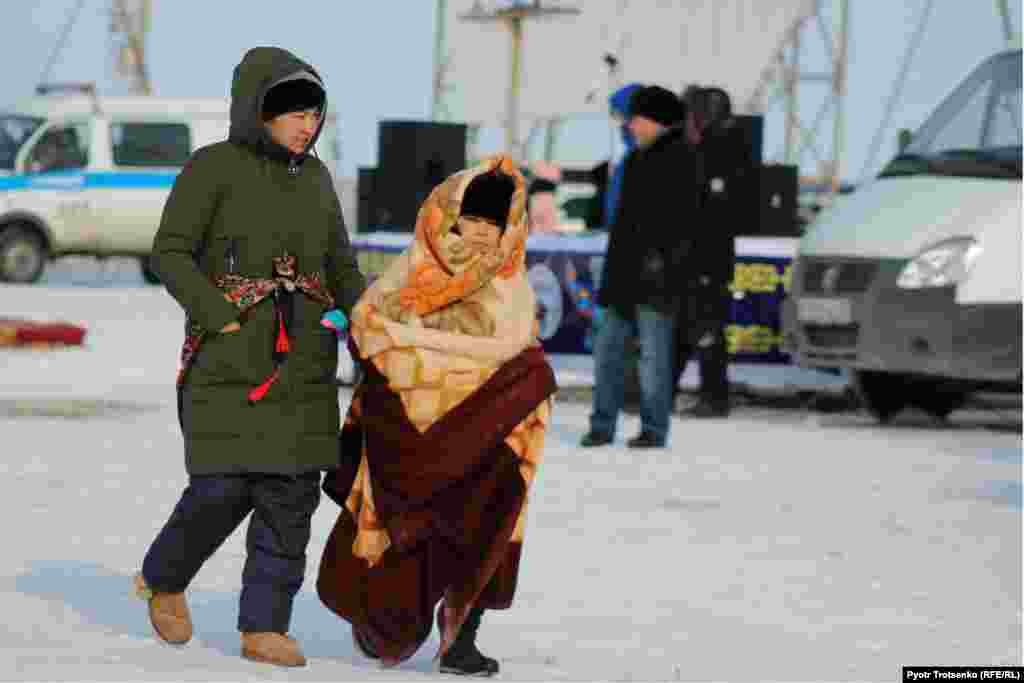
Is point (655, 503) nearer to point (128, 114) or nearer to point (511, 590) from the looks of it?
point (511, 590)

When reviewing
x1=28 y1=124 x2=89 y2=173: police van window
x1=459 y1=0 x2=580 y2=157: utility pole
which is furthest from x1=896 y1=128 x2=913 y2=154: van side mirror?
x1=459 y1=0 x2=580 y2=157: utility pole

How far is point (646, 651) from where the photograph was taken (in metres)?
6.38

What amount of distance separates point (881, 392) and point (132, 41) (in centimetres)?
4851

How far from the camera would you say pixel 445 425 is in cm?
570

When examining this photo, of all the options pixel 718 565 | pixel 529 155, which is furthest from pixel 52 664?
pixel 529 155

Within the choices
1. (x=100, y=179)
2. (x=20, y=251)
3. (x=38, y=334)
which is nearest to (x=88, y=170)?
(x=100, y=179)

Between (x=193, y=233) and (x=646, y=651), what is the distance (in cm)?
154

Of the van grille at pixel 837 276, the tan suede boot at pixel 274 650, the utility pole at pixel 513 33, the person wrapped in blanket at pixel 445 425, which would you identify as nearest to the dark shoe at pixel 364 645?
the person wrapped in blanket at pixel 445 425

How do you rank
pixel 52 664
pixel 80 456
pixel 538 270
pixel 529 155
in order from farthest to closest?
pixel 529 155, pixel 538 270, pixel 80 456, pixel 52 664

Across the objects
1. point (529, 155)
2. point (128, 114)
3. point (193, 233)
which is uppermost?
point (193, 233)

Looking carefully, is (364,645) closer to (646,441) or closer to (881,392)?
(646,441)

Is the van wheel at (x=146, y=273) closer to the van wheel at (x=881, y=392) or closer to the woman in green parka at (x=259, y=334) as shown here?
the van wheel at (x=881, y=392)

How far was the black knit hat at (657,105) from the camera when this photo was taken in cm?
1141

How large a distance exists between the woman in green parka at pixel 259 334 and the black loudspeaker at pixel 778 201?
10685 millimetres
